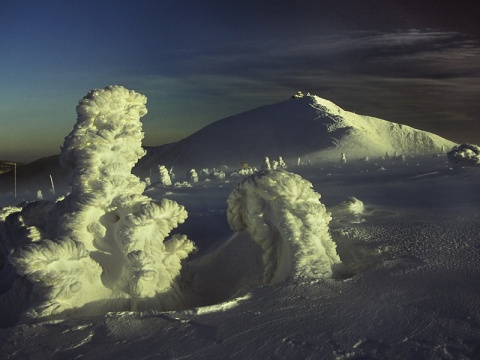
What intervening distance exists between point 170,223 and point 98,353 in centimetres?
185

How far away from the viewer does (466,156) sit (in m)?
11.6

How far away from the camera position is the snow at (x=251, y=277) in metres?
3.19

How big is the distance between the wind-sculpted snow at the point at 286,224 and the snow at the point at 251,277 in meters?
0.01

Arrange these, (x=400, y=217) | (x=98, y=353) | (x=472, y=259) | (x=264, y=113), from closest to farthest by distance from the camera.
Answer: (x=98, y=353) < (x=472, y=259) < (x=400, y=217) < (x=264, y=113)

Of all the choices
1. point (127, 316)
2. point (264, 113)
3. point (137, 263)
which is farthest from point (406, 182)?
point (264, 113)

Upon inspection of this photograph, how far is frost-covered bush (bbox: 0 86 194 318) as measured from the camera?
4.34 metres

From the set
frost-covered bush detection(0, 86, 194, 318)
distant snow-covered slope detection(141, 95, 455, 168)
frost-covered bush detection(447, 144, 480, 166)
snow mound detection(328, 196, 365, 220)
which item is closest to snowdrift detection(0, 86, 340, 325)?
frost-covered bush detection(0, 86, 194, 318)

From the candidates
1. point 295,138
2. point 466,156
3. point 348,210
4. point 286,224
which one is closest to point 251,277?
point 286,224

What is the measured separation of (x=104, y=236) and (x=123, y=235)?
342 mm

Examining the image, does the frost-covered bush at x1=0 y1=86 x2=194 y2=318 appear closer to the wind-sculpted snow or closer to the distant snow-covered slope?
the wind-sculpted snow

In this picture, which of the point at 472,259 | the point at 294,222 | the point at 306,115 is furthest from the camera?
the point at 306,115

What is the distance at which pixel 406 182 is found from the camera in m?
10.9

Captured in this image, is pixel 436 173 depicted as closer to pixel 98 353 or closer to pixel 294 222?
pixel 294 222

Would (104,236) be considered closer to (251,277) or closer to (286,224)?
(251,277)
